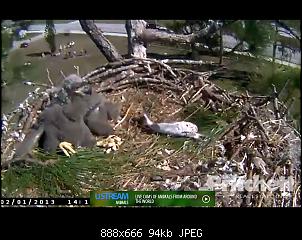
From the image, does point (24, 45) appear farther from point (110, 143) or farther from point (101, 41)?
point (110, 143)

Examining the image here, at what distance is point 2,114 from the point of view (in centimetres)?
162

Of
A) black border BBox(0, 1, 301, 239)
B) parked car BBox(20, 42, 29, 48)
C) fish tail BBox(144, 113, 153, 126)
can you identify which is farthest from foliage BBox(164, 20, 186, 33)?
parked car BBox(20, 42, 29, 48)

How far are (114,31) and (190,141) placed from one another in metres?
0.41

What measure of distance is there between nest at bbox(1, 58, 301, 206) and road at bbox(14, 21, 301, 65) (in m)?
0.10

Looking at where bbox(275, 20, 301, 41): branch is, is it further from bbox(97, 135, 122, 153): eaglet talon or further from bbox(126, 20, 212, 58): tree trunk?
bbox(97, 135, 122, 153): eaglet talon

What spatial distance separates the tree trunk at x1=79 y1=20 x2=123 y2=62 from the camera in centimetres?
163

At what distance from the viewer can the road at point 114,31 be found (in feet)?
5.30
